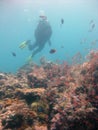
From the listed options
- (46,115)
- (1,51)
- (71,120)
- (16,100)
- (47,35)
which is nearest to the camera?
(71,120)

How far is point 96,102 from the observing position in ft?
20.3

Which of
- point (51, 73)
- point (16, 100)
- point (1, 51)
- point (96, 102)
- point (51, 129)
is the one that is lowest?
point (51, 129)

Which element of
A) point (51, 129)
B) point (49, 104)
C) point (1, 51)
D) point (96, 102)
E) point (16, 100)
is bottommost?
point (51, 129)

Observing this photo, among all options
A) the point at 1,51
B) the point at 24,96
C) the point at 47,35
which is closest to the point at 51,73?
the point at 24,96

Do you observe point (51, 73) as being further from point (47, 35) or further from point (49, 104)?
point (47, 35)

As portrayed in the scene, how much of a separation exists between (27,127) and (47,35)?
1559 centimetres

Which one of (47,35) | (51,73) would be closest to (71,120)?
(51,73)

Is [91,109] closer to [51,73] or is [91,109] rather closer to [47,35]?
[51,73]

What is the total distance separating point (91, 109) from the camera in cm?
583

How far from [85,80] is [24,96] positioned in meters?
2.29

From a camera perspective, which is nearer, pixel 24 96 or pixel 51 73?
pixel 24 96

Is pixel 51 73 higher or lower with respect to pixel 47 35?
lower

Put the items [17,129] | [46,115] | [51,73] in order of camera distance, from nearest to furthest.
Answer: [17,129], [46,115], [51,73]

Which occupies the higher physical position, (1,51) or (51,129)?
(1,51)
